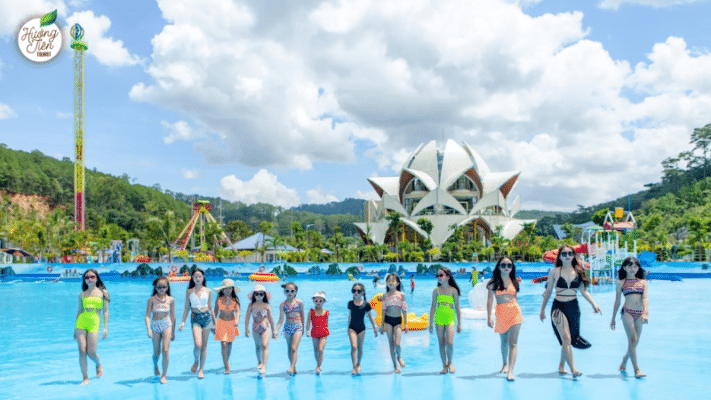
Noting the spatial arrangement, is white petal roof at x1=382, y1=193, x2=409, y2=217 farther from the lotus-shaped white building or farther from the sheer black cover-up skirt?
the sheer black cover-up skirt

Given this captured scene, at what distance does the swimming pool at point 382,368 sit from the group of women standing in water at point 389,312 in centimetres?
31

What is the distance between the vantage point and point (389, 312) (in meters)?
6.53

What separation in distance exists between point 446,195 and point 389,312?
2133 inches

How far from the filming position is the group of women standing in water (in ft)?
20.4

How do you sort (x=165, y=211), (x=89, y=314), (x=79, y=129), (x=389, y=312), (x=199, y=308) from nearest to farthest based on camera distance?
(x=89, y=314), (x=199, y=308), (x=389, y=312), (x=79, y=129), (x=165, y=211)

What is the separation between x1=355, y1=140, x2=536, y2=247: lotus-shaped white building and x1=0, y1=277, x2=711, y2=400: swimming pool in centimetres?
4730

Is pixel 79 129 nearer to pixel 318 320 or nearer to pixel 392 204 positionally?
pixel 392 204

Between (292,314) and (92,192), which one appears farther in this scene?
(92,192)

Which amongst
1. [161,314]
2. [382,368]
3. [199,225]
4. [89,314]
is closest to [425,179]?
[199,225]

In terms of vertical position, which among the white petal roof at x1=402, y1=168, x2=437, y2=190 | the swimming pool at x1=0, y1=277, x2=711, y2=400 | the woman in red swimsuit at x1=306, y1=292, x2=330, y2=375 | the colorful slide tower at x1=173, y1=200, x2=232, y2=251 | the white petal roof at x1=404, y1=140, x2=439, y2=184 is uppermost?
the white petal roof at x1=404, y1=140, x2=439, y2=184

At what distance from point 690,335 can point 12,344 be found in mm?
12139

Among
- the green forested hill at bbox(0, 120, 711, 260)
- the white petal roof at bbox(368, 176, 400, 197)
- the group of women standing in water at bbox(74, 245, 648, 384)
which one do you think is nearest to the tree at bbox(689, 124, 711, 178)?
the green forested hill at bbox(0, 120, 711, 260)

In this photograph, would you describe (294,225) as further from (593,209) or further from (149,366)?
(593,209)

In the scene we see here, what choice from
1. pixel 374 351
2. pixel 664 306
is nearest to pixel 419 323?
pixel 374 351
